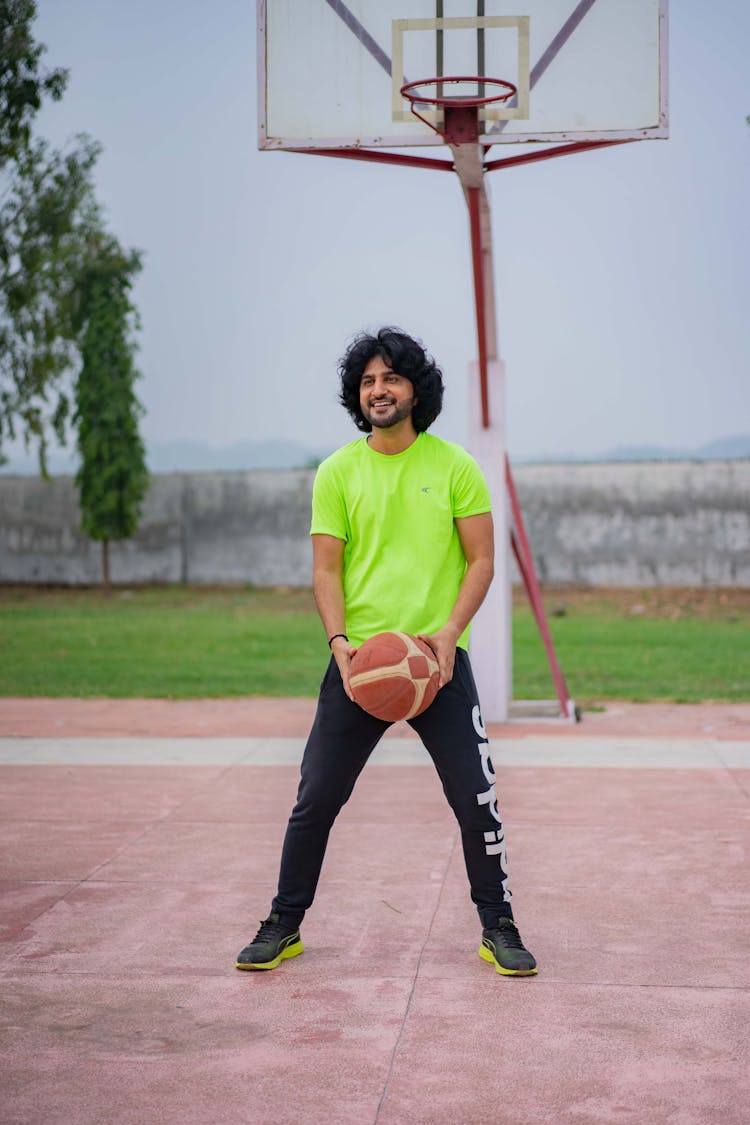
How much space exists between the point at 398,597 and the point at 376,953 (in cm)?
130

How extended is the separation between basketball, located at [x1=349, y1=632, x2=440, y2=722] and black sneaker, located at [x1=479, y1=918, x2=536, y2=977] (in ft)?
2.81

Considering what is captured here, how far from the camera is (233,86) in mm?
41062

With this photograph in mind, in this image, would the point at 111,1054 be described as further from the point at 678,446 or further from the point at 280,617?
the point at 678,446

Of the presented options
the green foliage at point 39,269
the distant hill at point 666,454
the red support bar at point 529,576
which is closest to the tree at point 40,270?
the green foliage at point 39,269

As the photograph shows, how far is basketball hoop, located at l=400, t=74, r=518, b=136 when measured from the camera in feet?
23.9

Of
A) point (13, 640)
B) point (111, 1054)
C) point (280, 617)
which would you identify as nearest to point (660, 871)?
point (111, 1054)

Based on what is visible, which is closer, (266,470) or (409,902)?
(409,902)

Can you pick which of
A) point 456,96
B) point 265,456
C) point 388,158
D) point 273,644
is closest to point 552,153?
point 456,96

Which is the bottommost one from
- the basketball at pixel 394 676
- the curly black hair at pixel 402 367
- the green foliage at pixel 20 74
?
the basketball at pixel 394 676

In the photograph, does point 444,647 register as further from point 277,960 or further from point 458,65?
point 458,65

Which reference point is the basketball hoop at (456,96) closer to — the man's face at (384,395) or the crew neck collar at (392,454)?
the man's face at (384,395)

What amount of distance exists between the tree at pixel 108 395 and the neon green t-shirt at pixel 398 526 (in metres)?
22.7

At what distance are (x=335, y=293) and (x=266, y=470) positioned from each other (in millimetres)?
11087

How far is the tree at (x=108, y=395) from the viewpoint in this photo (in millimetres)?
27062
